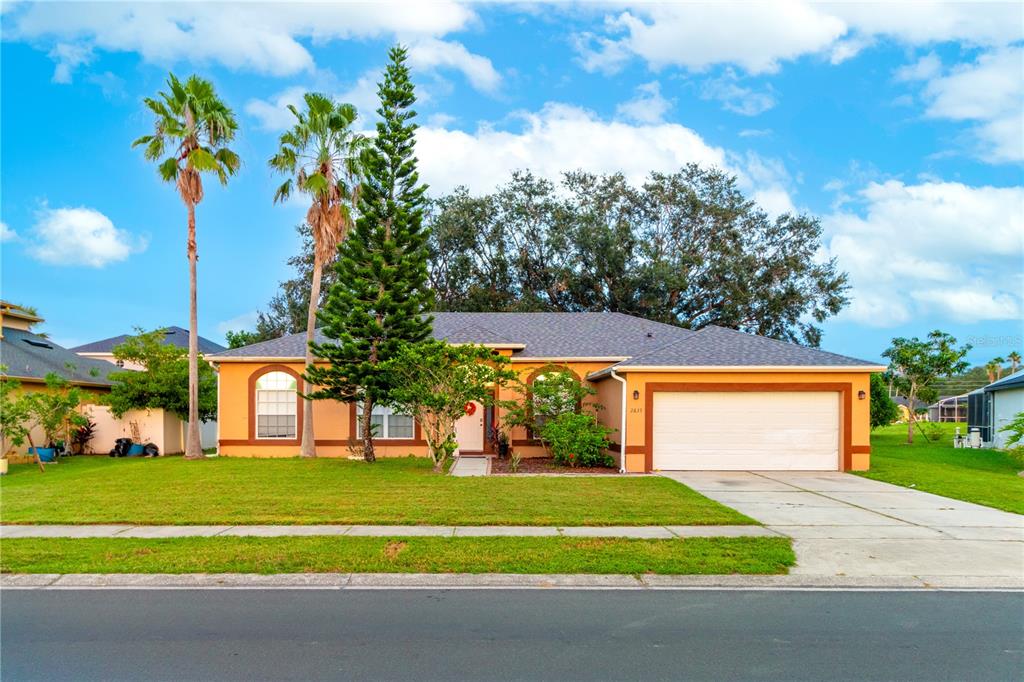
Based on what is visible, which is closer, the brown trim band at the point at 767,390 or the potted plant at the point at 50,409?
the brown trim band at the point at 767,390

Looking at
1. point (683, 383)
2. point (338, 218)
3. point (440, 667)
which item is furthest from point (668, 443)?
point (440, 667)

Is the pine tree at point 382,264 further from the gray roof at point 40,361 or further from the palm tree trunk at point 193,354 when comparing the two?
the gray roof at point 40,361

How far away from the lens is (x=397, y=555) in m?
7.49

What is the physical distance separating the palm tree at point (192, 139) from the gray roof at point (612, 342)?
3.97 metres

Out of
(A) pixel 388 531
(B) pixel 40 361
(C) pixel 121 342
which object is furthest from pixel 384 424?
(C) pixel 121 342

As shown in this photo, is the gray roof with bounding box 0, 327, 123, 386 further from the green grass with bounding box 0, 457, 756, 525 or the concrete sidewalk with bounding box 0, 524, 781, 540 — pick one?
→ the concrete sidewalk with bounding box 0, 524, 781, 540

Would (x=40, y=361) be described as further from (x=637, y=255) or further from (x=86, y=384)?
(x=637, y=255)

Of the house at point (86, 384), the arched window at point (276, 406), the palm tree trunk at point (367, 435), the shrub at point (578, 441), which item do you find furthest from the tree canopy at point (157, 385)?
the shrub at point (578, 441)

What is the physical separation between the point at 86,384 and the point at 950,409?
76.4 m

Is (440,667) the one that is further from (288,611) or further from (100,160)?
(100,160)

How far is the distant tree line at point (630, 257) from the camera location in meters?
32.8

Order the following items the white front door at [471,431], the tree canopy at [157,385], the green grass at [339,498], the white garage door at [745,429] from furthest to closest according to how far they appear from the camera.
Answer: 1. the tree canopy at [157,385]
2. the white front door at [471,431]
3. the white garage door at [745,429]
4. the green grass at [339,498]

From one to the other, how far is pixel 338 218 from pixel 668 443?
11053 mm

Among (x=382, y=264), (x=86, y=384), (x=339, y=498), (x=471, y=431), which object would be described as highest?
(x=382, y=264)
